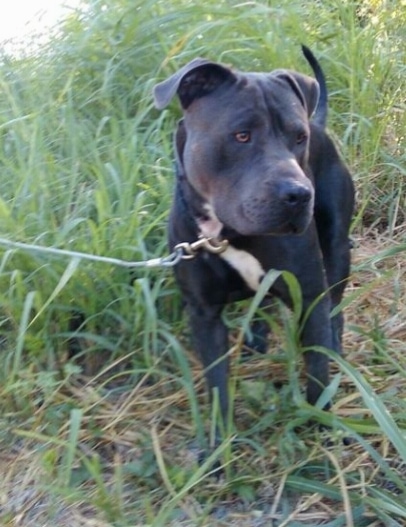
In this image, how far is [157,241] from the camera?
10.9 ft

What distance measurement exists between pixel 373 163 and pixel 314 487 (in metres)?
1.69

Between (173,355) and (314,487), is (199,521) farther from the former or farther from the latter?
(173,355)

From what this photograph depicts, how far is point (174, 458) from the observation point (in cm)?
277

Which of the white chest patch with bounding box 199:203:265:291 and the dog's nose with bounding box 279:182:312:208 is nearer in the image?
the dog's nose with bounding box 279:182:312:208

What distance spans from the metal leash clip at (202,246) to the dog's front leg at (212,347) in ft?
0.54

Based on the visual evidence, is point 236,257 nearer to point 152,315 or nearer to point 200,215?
point 200,215

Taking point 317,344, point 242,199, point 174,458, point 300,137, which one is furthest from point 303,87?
point 174,458

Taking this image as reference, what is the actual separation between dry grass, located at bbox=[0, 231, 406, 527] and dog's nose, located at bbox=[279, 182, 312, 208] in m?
0.35

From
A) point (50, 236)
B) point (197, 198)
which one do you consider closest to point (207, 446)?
point (197, 198)

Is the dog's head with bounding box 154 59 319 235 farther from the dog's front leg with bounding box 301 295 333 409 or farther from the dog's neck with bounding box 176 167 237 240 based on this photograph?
the dog's front leg with bounding box 301 295 333 409

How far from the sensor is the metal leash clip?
2.68 meters

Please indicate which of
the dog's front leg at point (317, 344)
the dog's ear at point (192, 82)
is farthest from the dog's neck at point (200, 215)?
the dog's front leg at point (317, 344)

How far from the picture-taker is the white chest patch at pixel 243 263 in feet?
8.89

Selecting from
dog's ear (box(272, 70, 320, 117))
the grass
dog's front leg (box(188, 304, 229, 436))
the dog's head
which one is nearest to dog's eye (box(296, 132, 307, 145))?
the dog's head
